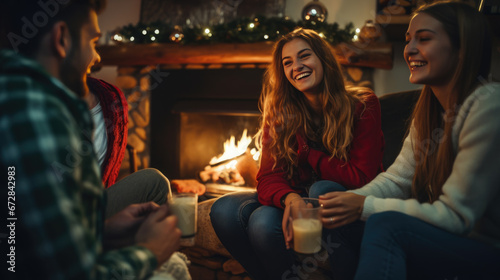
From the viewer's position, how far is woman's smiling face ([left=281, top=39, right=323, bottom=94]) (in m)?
1.58

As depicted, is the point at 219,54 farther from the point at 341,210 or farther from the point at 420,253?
the point at 420,253

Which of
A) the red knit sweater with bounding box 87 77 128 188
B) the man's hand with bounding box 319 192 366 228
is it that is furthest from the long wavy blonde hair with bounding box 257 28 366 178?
the red knit sweater with bounding box 87 77 128 188

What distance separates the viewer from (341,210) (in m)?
1.09

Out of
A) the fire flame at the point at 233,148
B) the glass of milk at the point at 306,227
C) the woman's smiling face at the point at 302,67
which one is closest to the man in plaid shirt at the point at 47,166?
the glass of milk at the point at 306,227

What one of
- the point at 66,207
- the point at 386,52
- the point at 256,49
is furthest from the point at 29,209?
the point at 386,52

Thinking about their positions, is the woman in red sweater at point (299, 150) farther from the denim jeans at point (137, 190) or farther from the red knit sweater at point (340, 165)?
the denim jeans at point (137, 190)

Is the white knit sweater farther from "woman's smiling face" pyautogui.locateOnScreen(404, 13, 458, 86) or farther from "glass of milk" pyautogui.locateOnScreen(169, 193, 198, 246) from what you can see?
"glass of milk" pyautogui.locateOnScreen(169, 193, 198, 246)

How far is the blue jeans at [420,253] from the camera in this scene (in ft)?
2.91

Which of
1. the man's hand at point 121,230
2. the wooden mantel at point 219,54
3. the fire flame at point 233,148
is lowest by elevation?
the fire flame at point 233,148

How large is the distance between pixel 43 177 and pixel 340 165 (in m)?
1.13

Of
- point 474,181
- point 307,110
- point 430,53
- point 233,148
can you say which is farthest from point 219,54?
point 474,181

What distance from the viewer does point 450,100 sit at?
111 cm

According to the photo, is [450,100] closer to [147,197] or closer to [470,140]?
[470,140]

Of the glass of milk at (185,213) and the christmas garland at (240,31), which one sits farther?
the christmas garland at (240,31)
